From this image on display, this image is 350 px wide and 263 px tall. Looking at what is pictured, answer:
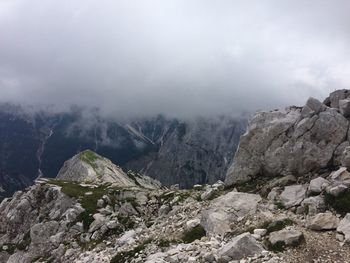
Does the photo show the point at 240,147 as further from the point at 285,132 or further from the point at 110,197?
the point at 110,197

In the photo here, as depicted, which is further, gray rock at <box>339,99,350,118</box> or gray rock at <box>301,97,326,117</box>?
gray rock at <box>301,97,326,117</box>

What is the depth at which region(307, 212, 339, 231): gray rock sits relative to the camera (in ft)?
107

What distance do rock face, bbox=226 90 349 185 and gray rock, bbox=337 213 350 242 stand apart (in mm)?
12039

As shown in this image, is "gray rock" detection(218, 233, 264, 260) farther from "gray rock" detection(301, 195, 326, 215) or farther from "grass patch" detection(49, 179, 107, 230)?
"grass patch" detection(49, 179, 107, 230)

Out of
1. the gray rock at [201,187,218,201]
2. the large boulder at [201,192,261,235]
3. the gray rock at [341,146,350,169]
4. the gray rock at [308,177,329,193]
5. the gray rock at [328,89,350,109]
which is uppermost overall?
the gray rock at [328,89,350,109]

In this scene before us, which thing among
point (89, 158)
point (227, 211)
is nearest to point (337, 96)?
point (227, 211)

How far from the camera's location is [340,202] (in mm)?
34906

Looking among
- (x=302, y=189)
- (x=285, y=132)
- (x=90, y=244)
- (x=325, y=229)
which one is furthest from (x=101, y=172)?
(x=325, y=229)

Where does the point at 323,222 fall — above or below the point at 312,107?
below

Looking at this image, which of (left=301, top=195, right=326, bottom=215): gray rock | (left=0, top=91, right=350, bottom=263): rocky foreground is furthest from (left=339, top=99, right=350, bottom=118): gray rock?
(left=301, top=195, right=326, bottom=215): gray rock

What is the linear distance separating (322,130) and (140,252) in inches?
869

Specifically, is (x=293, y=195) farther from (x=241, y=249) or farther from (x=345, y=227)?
(x=241, y=249)

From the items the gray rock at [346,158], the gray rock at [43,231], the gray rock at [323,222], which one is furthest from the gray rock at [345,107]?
the gray rock at [43,231]

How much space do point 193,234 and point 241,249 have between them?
29.0 feet
